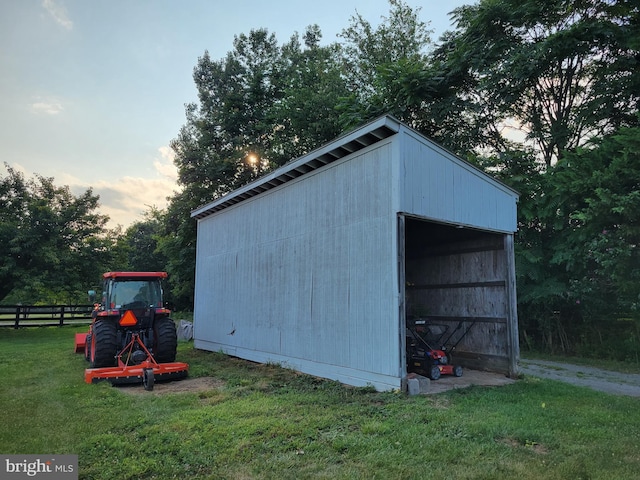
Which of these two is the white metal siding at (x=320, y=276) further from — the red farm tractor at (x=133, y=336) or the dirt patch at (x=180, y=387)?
the red farm tractor at (x=133, y=336)

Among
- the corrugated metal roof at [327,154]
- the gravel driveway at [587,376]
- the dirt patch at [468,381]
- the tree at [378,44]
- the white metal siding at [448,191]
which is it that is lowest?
the gravel driveway at [587,376]

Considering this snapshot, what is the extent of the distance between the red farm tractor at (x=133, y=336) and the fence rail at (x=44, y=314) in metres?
11.8

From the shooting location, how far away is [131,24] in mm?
9180

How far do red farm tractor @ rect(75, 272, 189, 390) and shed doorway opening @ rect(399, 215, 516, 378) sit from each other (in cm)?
468

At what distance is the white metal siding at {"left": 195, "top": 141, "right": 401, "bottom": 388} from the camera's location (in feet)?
21.2

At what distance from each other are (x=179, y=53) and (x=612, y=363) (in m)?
13.3

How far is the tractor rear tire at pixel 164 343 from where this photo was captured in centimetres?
817

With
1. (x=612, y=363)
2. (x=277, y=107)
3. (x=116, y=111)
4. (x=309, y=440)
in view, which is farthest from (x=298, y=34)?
(x=309, y=440)

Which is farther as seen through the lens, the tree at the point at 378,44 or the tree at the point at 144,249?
the tree at the point at 144,249

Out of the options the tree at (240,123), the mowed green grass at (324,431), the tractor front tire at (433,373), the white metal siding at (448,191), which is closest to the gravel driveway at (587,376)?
the mowed green grass at (324,431)

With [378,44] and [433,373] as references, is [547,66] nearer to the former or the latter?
[433,373]

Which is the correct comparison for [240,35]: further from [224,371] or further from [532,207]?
[224,371]

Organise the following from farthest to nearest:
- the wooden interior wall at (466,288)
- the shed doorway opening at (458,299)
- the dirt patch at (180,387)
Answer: the wooden interior wall at (466,288), the shed doorway opening at (458,299), the dirt patch at (180,387)

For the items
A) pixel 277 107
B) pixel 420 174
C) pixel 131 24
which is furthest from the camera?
pixel 277 107
